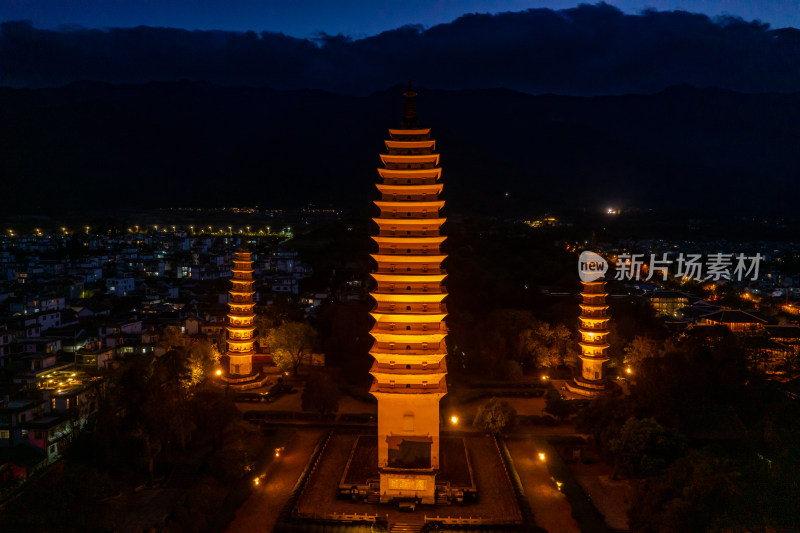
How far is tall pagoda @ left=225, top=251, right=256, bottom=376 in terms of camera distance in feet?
94.1

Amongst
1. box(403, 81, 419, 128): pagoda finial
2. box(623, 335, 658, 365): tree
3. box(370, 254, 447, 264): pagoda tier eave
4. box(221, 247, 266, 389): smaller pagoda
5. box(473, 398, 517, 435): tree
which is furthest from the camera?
box(221, 247, 266, 389): smaller pagoda

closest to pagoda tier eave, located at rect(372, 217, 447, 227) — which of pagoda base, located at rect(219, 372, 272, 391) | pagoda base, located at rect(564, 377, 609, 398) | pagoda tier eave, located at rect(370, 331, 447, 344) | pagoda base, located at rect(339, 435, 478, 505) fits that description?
pagoda tier eave, located at rect(370, 331, 447, 344)

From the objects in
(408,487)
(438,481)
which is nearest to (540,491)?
(438,481)

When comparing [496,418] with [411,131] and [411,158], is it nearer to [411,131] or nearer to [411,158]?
[411,158]

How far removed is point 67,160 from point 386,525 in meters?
161

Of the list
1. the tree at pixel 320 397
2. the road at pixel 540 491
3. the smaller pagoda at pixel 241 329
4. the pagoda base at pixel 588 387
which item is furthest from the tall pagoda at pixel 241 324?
the pagoda base at pixel 588 387

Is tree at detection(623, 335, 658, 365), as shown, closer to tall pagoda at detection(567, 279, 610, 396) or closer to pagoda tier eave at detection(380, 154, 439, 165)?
tall pagoda at detection(567, 279, 610, 396)

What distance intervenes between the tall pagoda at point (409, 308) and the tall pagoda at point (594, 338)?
37.5ft

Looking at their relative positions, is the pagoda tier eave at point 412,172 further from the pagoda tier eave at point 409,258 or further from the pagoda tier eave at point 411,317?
the pagoda tier eave at point 411,317

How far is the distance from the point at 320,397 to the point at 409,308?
7.62 m

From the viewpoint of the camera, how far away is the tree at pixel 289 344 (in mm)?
29716

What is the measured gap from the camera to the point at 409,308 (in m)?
19.2

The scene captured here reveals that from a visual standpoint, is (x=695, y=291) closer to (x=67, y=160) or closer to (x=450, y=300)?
(x=450, y=300)

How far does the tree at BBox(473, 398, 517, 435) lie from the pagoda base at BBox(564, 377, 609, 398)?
6527 millimetres
